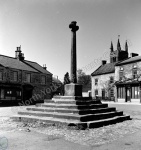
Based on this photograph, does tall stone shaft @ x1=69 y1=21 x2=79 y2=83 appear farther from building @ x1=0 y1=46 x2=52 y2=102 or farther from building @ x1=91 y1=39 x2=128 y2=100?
building @ x1=91 y1=39 x2=128 y2=100

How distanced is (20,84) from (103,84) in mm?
17124

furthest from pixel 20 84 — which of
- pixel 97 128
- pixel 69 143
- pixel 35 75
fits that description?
pixel 69 143

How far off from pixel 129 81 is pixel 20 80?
17.2 meters

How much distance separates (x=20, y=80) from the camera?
3014 cm

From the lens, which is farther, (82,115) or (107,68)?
(107,68)

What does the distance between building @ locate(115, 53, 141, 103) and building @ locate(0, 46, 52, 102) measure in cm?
1290

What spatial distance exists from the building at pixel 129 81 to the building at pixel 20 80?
12.9 metres

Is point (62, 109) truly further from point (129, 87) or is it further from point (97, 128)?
point (129, 87)

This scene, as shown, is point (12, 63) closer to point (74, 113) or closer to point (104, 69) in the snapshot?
point (104, 69)

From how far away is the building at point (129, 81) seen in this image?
97.7 ft

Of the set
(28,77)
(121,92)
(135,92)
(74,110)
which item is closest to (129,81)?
(135,92)

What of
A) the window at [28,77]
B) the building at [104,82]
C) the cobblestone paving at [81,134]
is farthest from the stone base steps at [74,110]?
the building at [104,82]

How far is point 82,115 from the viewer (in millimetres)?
9102

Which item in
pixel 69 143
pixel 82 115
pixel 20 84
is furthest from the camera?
pixel 20 84
